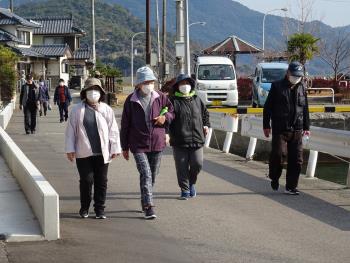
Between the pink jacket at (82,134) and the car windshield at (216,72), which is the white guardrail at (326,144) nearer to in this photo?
the pink jacket at (82,134)

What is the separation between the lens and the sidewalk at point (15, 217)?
7.04 m

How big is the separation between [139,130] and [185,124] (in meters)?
1.24

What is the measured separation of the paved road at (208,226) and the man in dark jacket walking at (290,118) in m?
0.53

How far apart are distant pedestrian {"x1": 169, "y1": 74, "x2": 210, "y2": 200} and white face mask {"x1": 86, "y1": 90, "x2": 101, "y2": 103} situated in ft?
5.05

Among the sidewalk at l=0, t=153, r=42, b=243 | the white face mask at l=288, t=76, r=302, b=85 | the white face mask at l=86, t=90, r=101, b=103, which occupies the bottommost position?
the sidewalk at l=0, t=153, r=42, b=243

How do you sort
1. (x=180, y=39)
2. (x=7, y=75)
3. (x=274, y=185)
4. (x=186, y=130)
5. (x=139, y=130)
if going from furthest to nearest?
(x=7, y=75), (x=180, y=39), (x=274, y=185), (x=186, y=130), (x=139, y=130)

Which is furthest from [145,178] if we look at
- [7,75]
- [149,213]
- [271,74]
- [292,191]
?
[7,75]

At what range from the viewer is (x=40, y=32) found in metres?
76.2

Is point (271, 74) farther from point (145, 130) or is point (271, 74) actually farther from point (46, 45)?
point (46, 45)

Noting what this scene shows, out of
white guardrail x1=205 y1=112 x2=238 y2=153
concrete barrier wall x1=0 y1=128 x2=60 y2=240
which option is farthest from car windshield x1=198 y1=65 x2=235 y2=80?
concrete barrier wall x1=0 y1=128 x2=60 y2=240

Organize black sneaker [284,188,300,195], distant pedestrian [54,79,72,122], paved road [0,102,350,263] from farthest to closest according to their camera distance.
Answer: distant pedestrian [54,79,72,122] < black sneaker [284,188,300,195] < paved road [0,102,350,263]

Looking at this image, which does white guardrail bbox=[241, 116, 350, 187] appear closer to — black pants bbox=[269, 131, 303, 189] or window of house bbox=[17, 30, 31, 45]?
black pants bbox=[269, 131, 303, 189]

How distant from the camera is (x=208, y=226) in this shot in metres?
7.94

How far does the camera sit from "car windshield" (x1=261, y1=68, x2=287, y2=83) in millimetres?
31516
